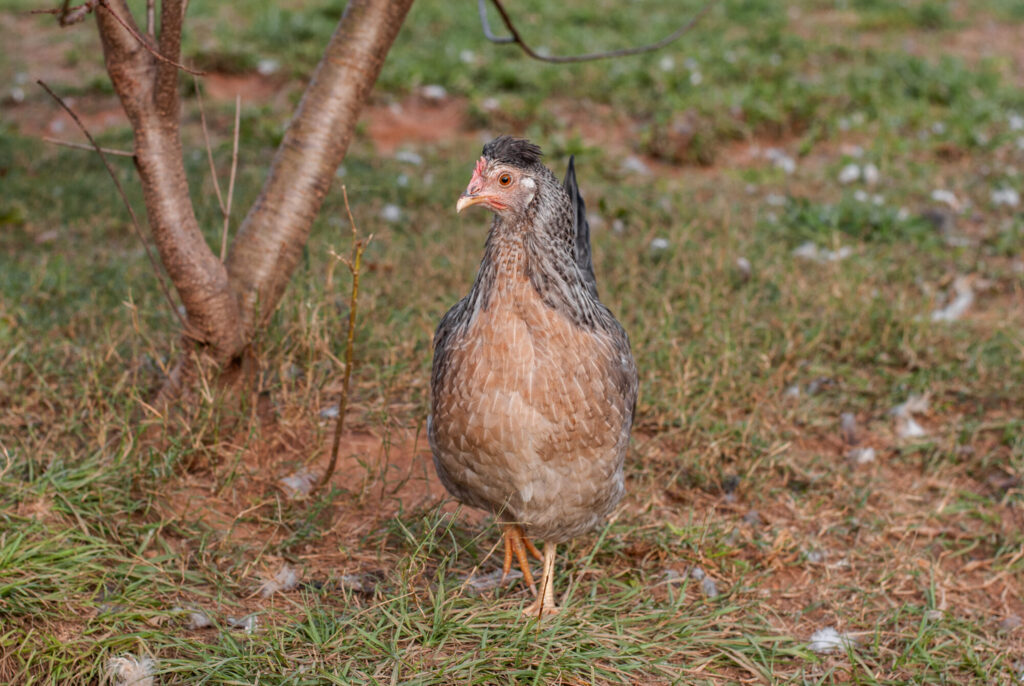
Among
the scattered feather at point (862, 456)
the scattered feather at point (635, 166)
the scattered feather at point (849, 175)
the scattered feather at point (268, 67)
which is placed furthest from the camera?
the scattered feather at point (268, 67)

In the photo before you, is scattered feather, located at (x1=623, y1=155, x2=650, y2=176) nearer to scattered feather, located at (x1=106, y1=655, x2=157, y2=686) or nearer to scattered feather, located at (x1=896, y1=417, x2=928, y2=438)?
scattered feather, located at (x1=896, y1=417, x2=928, y2=438)

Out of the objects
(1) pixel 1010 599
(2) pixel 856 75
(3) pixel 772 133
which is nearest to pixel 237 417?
(1) pixel 1010 599

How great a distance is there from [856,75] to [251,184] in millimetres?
4832

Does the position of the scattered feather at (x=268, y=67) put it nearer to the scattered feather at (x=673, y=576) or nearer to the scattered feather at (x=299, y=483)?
the scattered feather at (x=299, y=483)

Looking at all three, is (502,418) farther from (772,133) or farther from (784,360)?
(772,133)

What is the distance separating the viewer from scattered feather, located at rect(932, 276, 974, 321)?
191 inches

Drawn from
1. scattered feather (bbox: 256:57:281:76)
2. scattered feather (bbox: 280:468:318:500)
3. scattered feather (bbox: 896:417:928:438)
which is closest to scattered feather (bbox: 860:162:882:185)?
scattered feather (bbox: 896:417:928:438)

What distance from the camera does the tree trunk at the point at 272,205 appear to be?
10.8 ft

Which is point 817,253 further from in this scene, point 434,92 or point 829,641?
point 434,92

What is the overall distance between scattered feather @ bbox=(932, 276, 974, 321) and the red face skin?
293cm

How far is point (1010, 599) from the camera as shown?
3330 mm

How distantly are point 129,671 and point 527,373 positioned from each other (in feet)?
4.17

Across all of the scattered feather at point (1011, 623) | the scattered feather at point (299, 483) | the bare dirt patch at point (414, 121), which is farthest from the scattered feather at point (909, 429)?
the bare dirt patch at point (414, 121)

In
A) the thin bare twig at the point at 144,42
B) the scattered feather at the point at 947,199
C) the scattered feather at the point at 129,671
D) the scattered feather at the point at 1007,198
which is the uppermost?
the thin bare twig at the point at 144,42
